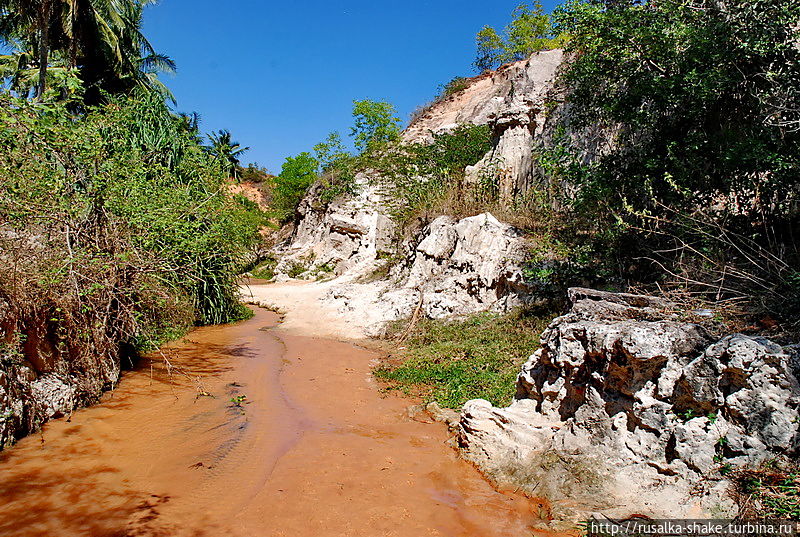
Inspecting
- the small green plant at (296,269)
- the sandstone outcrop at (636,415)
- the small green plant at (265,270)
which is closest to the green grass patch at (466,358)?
the sandstone outcrop at (636,415)

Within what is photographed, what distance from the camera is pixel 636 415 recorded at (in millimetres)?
3600

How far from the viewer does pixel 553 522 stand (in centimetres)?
332

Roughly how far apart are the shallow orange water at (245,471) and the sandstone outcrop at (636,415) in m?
0.41

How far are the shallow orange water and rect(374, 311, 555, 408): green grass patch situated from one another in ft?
2.15

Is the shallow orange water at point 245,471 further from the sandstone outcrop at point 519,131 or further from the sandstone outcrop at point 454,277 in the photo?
the sandstone outcrop at point 519,131

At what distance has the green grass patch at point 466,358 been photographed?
6.13 metres

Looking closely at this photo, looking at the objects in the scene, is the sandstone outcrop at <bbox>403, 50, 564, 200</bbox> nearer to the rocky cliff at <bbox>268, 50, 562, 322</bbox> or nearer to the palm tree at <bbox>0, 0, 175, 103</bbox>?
the rocky cliff at <bbox>268, 50, 562, 322</bbox>

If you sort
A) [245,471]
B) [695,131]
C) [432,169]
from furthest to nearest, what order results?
[432,169]
[695,131]
[245,471]

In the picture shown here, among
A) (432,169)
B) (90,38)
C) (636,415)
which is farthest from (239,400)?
(90,38)

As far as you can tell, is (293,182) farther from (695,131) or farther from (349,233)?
(695,131)

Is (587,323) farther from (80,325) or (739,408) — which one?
(80,325)

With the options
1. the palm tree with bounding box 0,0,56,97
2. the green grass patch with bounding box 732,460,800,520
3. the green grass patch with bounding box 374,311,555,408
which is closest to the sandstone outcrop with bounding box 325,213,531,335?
the green grass patch with bounding box 374,311,555,408

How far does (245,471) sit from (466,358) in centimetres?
407

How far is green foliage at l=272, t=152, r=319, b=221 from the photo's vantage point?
27.5 m
